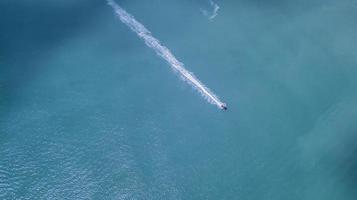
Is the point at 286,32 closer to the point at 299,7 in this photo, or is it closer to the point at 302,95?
the point at 299,7

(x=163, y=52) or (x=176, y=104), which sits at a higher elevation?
(x=163, y=52)

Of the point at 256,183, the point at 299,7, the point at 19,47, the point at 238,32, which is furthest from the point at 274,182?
the point at 19,47

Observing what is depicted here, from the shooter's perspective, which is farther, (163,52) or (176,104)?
(163,52)

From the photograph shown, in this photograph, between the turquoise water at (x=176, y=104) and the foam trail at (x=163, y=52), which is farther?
the foam trail at (x=163, y=52)

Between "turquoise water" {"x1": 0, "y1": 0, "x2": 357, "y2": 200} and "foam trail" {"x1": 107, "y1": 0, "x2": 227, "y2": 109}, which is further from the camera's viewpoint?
"foam trail" {"x1": 107, "y1": 0, "x2": 227, "y2": 109}
